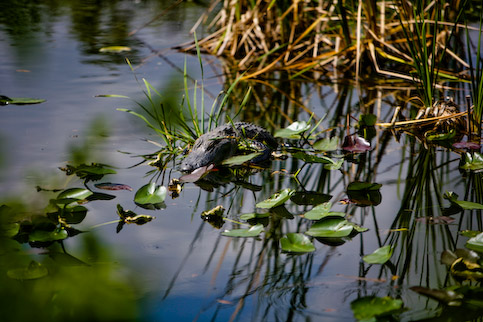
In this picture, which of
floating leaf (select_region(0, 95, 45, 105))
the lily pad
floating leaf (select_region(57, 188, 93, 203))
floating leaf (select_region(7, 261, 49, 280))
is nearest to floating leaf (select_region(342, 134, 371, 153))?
floating leaf (select_region(57, 188, 93, 203))

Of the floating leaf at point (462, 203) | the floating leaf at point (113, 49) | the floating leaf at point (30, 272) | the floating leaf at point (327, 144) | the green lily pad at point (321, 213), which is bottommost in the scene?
the floating leaf at point (30, 272)

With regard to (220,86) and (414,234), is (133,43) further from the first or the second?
(414,234)

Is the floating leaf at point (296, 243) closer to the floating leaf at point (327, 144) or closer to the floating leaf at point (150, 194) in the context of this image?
the floating leaf at point (150, 194)

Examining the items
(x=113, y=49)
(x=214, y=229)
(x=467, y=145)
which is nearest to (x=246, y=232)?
(x=214, y=229)

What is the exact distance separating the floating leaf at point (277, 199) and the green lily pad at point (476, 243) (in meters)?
0.45

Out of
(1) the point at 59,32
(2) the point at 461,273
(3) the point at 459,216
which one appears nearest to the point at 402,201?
(3) the point at 459,216

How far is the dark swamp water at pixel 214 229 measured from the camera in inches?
45.2

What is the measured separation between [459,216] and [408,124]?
0.81 meters

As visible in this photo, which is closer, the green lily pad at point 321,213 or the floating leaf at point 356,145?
the green lily pad at point 321,213

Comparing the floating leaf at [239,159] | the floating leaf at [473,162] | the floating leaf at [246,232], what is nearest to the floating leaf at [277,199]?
the floating leaf at [246,232]

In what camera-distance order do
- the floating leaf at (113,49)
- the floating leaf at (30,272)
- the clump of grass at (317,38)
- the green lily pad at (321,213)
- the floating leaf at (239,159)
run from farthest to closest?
the floating leaf at (113,49), the clump of grass at (317,38), the floating leaf at (239,159), the green lily pad at (321,213), the floating leaf at (30,272)

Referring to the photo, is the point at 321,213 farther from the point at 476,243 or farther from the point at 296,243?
the point at 476,243

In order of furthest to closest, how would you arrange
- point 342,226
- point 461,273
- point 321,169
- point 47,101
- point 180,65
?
point 180,65 → point 47,101 → point 321,169 → point 342,226 → point 461,273

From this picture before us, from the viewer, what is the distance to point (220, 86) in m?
2.81
